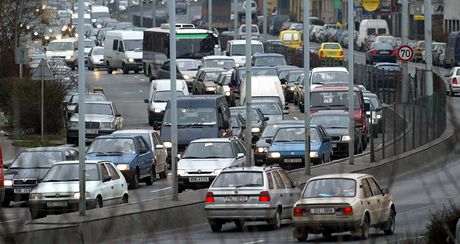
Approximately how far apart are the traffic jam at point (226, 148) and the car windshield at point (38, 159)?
0.13 feet

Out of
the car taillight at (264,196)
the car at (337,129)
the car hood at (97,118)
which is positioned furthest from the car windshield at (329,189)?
the car hood at (97,118)

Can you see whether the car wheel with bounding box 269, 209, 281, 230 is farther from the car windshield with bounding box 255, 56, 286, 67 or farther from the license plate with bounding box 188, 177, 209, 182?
the car windshield with bounding box 255, 56, 286, 67

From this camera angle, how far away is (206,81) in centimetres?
6388

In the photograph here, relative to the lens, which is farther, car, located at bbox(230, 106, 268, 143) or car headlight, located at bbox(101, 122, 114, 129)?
car headlight, located at bbox(101, 122, 114, 129)

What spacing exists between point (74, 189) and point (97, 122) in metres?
20.0

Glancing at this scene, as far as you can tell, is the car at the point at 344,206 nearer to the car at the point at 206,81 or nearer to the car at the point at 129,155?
the car at the point at 129,155

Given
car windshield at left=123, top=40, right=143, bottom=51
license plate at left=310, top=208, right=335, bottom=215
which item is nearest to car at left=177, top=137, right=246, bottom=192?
license plate at left=310, top=208, right=335, bottom=215

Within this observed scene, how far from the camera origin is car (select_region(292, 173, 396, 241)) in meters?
22.6

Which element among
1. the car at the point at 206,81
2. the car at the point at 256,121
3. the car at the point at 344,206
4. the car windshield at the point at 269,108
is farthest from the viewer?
the car at the point at 206,81

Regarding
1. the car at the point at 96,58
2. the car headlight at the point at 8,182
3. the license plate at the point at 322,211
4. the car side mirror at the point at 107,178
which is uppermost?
the license plate at the point at 322,211

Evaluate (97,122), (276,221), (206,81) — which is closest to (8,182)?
(276,221)

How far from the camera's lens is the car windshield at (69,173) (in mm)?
29297

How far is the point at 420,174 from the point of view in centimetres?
3778

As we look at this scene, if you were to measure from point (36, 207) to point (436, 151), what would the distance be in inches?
677
